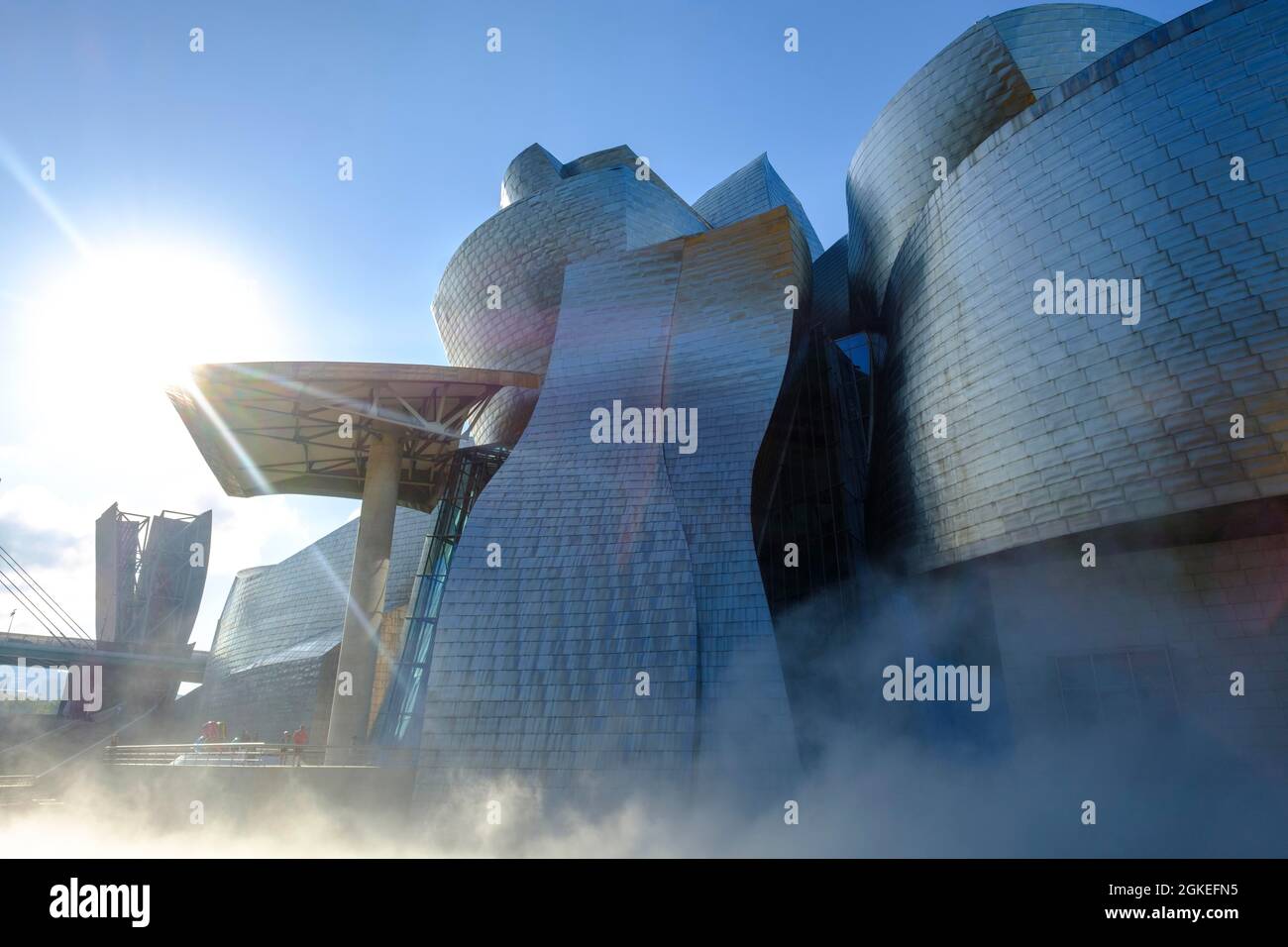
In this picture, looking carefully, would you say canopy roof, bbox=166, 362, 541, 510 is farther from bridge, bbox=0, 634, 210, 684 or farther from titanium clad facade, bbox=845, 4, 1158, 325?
bridge, bbox=0, 634, 210, 684

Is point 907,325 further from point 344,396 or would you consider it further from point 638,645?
point 344,396

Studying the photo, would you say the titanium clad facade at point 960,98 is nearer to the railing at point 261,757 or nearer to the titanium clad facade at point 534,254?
the titanium clad facade at point 534,254

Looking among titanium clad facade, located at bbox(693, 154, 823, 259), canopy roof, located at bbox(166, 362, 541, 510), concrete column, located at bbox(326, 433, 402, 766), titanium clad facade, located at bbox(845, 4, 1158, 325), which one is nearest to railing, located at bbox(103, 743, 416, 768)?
concrete column, located at bbox(326, 433, 402, 766)

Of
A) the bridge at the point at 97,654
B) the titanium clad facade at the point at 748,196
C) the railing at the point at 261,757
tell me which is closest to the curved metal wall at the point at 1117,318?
the railing at the point at 261,757

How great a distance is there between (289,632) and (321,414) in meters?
12.0

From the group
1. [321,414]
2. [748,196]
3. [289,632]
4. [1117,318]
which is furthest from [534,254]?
[1117,318]

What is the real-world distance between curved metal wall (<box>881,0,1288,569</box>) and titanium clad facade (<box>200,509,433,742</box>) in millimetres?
18102

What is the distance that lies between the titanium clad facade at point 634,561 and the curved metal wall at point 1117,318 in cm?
448

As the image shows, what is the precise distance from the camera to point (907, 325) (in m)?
20.3

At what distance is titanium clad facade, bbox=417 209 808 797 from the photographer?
14.0 m

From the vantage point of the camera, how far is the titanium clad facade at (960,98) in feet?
69.7
